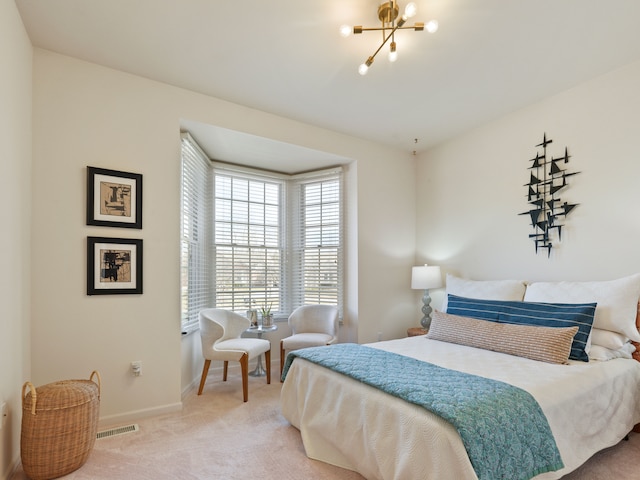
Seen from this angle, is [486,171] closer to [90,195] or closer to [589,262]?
[589,262]

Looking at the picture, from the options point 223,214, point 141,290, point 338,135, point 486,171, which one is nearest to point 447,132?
point 486,171

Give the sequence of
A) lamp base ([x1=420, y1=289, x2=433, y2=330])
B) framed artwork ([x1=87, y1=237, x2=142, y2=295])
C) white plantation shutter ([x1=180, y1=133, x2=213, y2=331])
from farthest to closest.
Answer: lamp base ([x1=420, y1=289, x2=433, y2=330]), white plantation shutter ([x1=180, y1=133, x2=213, y2=331]), framed artwork ([x1=87, y1=237, x2=142, y2=295])

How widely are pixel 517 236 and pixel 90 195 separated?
12.6 feet

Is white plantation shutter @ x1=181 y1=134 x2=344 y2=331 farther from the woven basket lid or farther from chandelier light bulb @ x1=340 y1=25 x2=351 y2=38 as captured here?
chandelier light bulb @ x1=340 y1=25 x2=351 y2=38

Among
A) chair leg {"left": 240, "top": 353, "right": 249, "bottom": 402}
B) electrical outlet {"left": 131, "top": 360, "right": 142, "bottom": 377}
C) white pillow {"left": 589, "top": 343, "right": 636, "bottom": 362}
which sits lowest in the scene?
chair leg {"left": 240, "top": 353, "right": 249, "bottom": 402}

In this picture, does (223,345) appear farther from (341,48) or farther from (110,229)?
(341,48)

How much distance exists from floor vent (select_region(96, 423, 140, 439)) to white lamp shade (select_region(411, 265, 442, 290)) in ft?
9.97

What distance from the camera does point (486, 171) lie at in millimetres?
3963

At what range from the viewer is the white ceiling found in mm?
2240

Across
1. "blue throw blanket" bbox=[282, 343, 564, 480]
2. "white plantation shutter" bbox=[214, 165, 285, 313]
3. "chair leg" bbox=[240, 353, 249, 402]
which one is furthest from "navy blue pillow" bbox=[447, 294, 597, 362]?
"white plantation shutter" bbox=[214, 165, 285, 313]

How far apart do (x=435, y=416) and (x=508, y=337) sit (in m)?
1.32

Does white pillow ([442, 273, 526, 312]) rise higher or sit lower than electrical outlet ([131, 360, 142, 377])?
higher

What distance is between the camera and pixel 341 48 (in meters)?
2.62

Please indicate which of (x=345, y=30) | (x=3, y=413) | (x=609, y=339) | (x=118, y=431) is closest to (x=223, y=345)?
(x=118, y=431)
